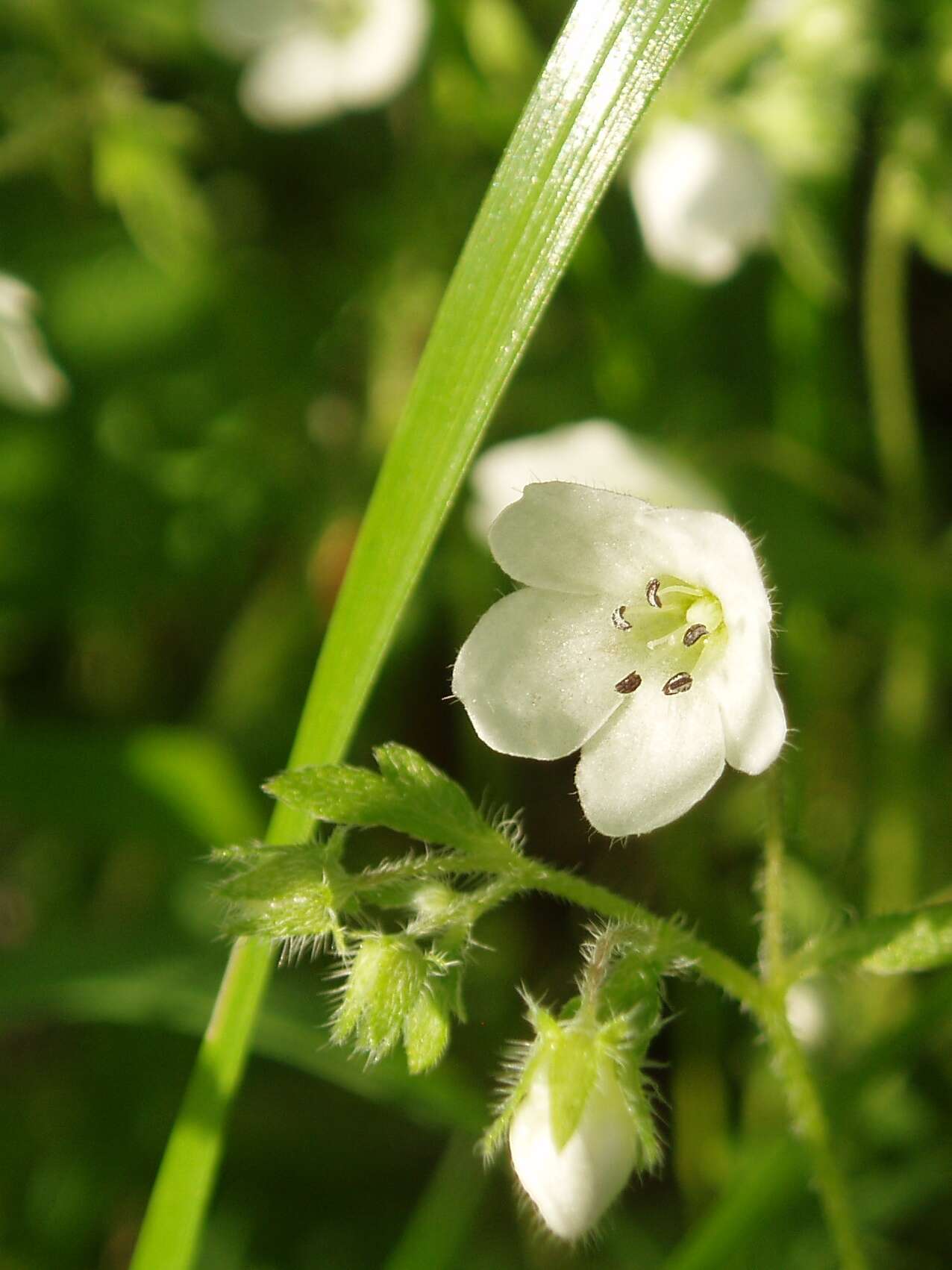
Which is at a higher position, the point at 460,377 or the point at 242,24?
the point at 242,24

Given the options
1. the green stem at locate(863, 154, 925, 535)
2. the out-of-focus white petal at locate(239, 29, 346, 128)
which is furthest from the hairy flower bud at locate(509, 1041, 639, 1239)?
the out-of-focus white petal at locate(239, 29, 346, 128)

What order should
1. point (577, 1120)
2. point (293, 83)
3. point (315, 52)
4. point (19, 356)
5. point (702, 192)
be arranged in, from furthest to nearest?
1. point (315, 52)
2. point (293, 83)
3. point (702, 192)
4. point (19, 356)
5. point (577, 1120)

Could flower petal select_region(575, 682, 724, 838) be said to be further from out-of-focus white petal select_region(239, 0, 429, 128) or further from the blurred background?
out-of-focus white petal select_region(239, 0, 429, 128)

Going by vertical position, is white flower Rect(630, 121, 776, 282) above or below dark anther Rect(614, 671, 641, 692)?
above

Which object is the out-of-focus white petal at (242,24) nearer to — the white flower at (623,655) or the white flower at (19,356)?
the white flower at (19,356)

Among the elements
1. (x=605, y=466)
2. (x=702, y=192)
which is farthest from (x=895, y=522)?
(x=605, y=466)

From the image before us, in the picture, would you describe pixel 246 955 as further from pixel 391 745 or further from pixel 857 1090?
pixel 857 1090

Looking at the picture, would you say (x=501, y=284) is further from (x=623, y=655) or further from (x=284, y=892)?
(x=284, y=892)
